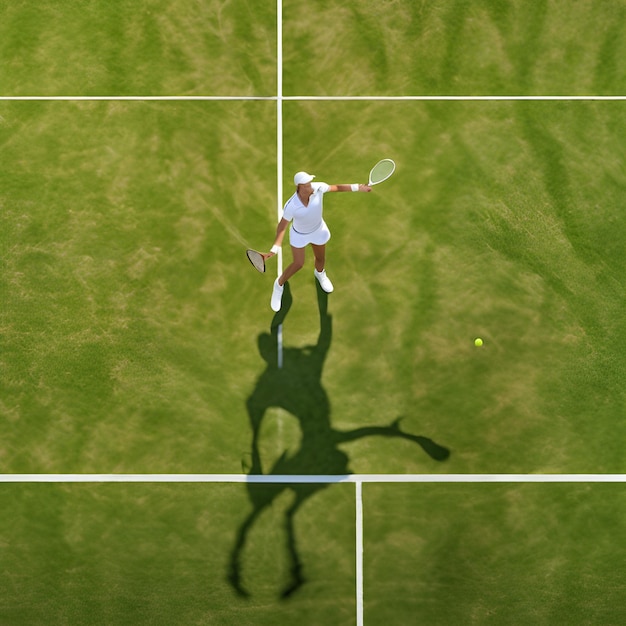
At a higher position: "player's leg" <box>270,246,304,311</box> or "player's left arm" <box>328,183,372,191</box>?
"player's left arm" <box>328,183,372,191</box>

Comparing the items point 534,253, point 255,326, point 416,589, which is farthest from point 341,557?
point 534,253

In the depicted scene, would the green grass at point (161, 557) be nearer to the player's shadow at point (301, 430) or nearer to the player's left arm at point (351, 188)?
the player's shadow at point (301, 430)

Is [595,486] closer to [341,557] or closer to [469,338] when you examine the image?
[469,338]

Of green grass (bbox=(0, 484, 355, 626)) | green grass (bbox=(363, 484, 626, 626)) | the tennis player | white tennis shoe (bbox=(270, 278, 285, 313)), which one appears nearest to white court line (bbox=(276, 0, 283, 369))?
white tennis shoe (bbox=(270, 278, 285, 313))

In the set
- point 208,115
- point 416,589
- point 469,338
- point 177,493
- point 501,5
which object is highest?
point 501,5

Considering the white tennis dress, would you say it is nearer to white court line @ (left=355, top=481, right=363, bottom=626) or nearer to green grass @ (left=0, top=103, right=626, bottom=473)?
green grass @ (left=0, top=103, right=626, bottom=473)

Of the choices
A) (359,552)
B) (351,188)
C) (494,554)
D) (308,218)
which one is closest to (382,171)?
(351,188)

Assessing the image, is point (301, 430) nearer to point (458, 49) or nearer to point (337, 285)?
point (337, 285)
